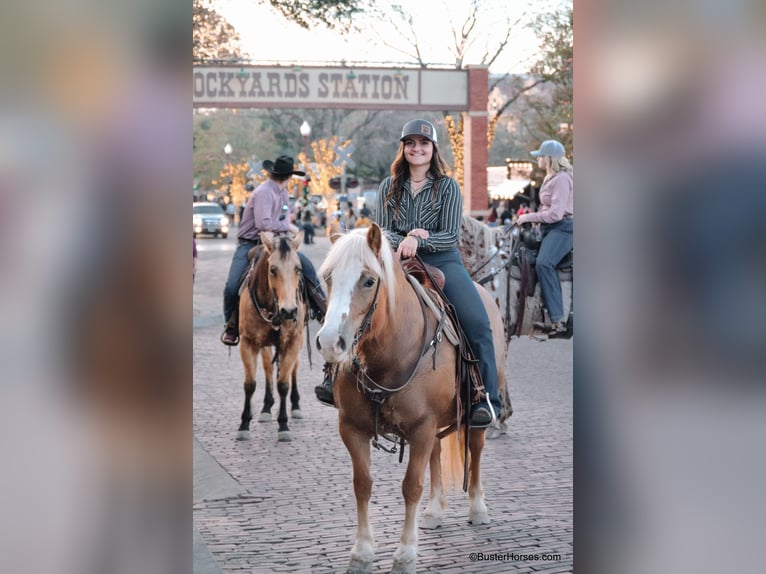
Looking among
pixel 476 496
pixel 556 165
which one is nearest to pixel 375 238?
pixel 476 496

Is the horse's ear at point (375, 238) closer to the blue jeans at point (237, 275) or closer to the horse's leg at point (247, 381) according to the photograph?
the horse's leg at point (247, 381)

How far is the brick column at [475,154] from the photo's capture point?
35.9m

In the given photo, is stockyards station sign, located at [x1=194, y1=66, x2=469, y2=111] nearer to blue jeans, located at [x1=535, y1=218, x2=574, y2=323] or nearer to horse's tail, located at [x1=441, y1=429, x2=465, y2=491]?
blue jeans, located at [x1=535, y1=218, x2=574, y2=323]

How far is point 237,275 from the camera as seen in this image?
386 inches

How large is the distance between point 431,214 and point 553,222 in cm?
577

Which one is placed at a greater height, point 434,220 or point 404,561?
point 434,220

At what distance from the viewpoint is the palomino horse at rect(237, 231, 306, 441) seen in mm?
8758

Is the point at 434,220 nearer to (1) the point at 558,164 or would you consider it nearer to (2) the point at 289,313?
(2) the point at 289,313

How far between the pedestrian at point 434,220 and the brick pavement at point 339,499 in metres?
0.85

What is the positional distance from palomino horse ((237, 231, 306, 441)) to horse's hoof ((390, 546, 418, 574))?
369cm

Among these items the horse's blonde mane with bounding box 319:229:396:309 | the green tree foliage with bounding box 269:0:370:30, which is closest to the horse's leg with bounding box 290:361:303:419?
the horse's blonde mane with bounding box 319:229:396:309
